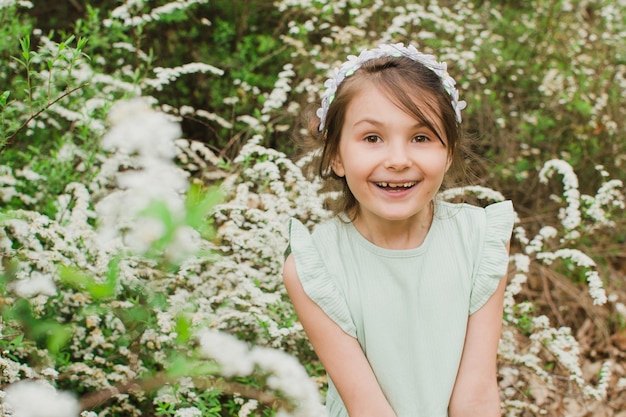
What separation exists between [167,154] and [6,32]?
107cm

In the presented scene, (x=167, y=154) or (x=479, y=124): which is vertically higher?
(x=479, y=124)

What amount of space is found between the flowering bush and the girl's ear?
1.18 ft

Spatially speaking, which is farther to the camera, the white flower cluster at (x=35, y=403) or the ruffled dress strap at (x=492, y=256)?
the ruffled dress strap at (x=492, y=256)

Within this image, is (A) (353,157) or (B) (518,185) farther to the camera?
(B) (518,185)

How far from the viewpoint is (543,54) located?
3.78 metres

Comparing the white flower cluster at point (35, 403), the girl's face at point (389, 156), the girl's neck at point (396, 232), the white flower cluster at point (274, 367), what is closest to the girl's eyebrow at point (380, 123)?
the girl's face at point (389, 156)

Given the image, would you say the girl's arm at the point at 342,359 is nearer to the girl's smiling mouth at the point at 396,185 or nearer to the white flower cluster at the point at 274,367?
the white flower cluster at the point at 274,367

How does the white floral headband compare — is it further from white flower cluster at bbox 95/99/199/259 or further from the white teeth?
white flower cluster at bbox 95/99/199/259

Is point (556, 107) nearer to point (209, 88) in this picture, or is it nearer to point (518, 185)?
point (518, 185)

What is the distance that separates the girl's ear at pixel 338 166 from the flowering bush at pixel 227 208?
1.18ft

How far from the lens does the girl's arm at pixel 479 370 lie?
5.36ft

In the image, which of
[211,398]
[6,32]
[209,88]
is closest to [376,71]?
[211,398]

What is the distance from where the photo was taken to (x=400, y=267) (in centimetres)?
167

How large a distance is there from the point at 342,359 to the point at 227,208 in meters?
0.70
